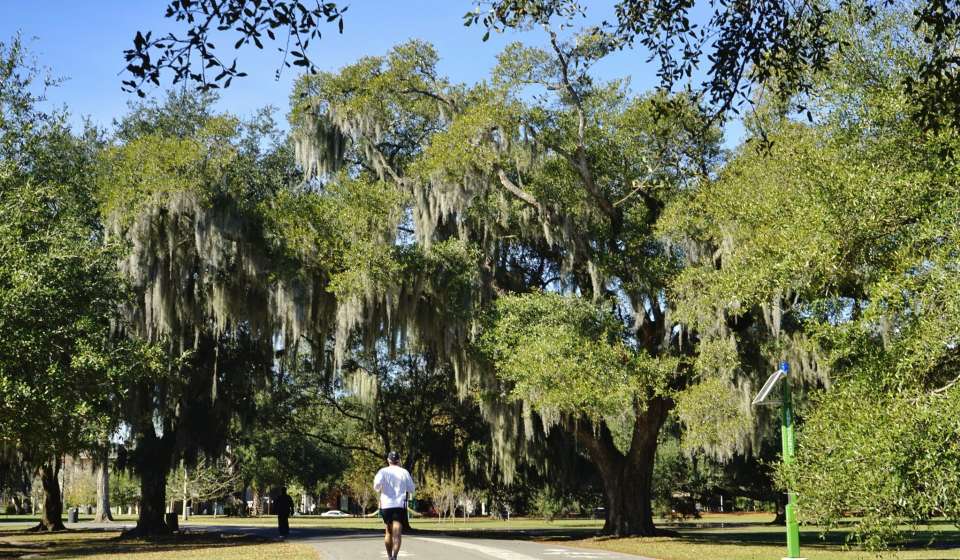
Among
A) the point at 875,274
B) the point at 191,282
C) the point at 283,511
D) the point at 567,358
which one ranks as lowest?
the point at 283,511

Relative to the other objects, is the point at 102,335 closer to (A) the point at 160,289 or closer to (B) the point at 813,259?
(A) the point at 160,289

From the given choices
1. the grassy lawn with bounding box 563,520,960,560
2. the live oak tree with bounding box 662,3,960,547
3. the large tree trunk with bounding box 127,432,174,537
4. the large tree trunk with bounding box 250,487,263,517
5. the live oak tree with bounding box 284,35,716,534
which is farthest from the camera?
the large tree trunk with bounding box 250,487,263,517

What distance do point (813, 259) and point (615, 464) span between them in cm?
1577

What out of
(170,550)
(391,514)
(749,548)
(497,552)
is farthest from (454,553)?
(749,548)

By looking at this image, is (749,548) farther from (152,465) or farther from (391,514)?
(152,465)

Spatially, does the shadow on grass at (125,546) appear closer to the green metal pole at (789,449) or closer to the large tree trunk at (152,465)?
the large tree trunk at (152,465)

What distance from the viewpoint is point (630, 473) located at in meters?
27.3

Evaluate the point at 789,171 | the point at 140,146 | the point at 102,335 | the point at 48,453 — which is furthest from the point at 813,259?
the point at 140,146

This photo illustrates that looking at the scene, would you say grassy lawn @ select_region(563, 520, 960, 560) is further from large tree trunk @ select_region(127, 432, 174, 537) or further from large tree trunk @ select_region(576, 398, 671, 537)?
large tree trunk @ select_region(127, 432, 174, 537)

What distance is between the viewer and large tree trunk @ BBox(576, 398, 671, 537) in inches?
1057

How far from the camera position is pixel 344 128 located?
2675 cm

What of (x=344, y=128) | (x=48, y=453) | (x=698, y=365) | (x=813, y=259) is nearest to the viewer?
(x=813, y=259)

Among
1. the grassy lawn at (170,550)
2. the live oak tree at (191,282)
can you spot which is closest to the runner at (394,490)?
the grassy lawn at (170,550)

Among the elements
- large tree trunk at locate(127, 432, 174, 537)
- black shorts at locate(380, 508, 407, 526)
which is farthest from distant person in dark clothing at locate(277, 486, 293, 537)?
black shorts at locate(380, 508, 407, 526)
